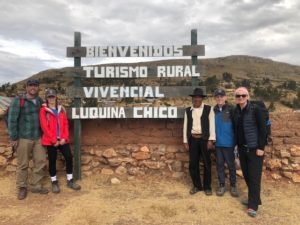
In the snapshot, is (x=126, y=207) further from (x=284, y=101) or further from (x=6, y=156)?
(x=284, y=101)

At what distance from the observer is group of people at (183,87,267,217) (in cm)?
525

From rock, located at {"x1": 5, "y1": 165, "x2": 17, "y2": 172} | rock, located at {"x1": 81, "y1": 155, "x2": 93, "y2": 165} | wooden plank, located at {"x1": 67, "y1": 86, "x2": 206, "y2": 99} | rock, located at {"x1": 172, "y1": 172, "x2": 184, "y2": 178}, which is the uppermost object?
wooden plank, located at {"x1": 67, "y1": 86, "x2": 206, "y2": 99}

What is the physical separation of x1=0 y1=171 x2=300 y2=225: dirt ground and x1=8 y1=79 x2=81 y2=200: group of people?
358 millimetres

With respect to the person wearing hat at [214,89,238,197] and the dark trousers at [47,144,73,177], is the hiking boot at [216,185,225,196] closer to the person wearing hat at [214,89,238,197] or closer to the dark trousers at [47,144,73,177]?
the person wearing hat at [214,89,238,197]

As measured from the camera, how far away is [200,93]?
6.04 metres

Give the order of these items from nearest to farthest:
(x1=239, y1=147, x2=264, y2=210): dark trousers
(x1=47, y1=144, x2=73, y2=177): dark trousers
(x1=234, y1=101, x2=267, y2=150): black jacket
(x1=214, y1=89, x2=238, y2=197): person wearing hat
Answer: (x1=234, y1=101, x2=267, y2=150): black jacket
(x1=239, y1=147, x2=264, y2=210): dark trousers
(x1=214, y1=89, x2=238, y2=197): person wearing hat
(x1=47, y1=144, x2=73, y2=177): dark trousers

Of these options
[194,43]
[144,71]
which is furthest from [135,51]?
[194,43]

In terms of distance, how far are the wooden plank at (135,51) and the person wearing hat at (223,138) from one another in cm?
121

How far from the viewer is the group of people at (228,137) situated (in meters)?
5.25

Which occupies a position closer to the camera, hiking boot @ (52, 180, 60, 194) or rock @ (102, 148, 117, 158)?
hiking boot @ (52, 180, 60, 194)

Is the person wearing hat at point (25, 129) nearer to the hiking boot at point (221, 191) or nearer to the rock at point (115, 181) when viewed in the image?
the rock at point (115, 181)

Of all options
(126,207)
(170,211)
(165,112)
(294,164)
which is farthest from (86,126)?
(294,164)

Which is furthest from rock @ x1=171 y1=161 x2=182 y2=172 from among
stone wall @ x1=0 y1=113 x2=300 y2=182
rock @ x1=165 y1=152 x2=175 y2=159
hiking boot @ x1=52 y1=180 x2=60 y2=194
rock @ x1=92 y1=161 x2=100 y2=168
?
hiking boot @ x1=52 y1=180 x2=60 y2=194

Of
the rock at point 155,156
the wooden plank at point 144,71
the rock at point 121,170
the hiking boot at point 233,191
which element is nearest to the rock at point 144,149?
the rock at point 155,156
